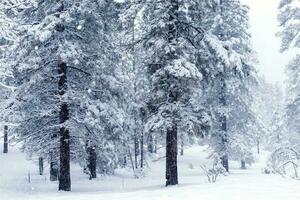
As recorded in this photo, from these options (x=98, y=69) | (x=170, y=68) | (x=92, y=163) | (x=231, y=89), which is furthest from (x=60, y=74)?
(x=231, y=89)

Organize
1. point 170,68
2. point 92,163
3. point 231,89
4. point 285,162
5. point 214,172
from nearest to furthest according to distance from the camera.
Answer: point 285,162 → point 170,68 → point 214,172 → point 92,163 → point 231,89

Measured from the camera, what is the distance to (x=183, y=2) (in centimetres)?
1698

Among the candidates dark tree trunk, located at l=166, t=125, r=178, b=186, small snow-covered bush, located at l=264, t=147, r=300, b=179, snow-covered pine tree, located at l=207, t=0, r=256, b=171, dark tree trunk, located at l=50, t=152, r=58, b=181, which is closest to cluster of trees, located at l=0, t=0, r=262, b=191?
dark tree trunk, located at l=166, t=125, r=178, b=186

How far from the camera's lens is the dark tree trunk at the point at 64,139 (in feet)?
59.1

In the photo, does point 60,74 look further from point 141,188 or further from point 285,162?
point 285,162

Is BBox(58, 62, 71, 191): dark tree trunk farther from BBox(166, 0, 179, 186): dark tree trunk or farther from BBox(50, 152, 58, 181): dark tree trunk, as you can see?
BBox(166, 0, 179, 186): dark tree trunk

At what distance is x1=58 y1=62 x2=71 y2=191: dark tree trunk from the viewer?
1800 cm

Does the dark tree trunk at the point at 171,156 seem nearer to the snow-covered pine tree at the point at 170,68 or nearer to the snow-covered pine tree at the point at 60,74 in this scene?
the snow-covered pine tree at the point at 170,68

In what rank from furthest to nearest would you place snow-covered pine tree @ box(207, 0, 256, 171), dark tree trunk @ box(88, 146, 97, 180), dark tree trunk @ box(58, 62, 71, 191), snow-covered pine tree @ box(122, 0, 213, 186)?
snow-covered pine tree @ box(207, 0, 256, 171)
dark tree trunk @ box(88, 146, 97, 180)
dark tree trunk @ box(58, 62, 71, 191)
snow-covered pine tree @ box(122, 0, 213, 186)

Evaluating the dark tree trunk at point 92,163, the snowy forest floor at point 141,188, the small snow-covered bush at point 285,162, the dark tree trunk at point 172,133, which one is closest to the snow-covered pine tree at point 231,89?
the small snow-covered bush at point 285,162

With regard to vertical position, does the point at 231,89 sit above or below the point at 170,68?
above

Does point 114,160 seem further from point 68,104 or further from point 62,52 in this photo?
point 62,52

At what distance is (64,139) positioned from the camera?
1805 cm

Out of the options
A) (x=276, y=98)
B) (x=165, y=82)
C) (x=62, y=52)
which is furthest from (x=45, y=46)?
(x=276, y=98)
